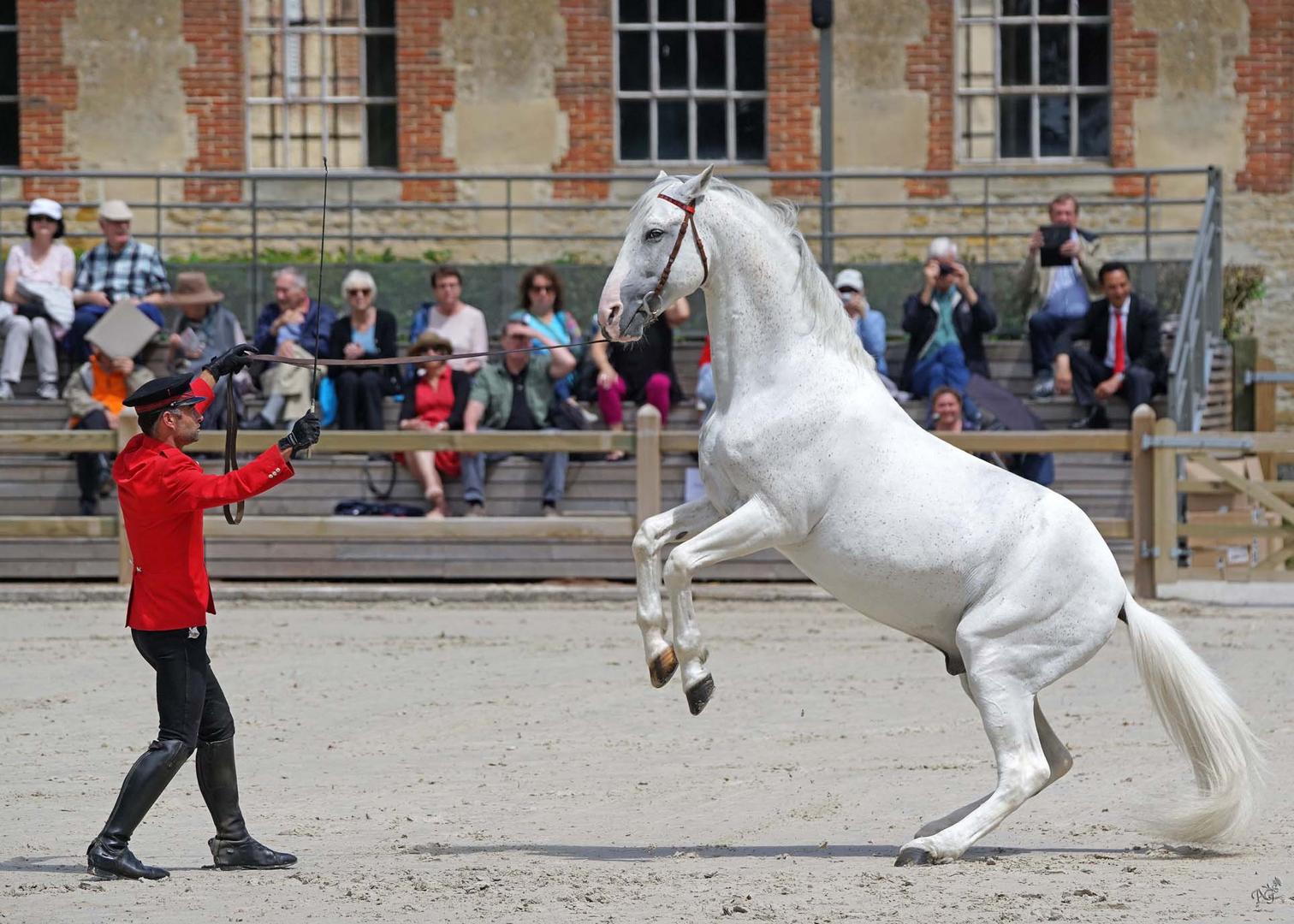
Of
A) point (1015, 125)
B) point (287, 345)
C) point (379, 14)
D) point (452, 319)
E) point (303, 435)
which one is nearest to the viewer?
point (303, 435)

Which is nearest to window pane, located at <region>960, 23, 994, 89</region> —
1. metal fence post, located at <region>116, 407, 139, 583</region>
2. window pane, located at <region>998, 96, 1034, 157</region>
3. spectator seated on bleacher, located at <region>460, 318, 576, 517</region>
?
window pane, located at <region>998, 96, 1034, 157</region>

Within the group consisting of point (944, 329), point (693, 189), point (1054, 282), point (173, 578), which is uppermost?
point (693, 189)

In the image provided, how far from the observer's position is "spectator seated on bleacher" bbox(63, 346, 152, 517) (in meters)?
14.6

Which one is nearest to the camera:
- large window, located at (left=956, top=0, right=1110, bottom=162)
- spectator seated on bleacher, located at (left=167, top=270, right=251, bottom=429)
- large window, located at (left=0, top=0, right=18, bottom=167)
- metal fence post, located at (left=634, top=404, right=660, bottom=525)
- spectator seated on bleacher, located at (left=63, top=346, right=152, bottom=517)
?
metal fence post, located at (left=634, top=404, right=660, bottom=525)

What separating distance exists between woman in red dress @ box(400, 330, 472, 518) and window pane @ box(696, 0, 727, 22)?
666cm

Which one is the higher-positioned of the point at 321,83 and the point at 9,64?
the point at 9,64

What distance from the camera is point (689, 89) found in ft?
65.6

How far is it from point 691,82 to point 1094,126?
410 cm

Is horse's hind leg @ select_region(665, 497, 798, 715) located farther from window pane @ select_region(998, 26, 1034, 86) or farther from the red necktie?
window pane @ select_region(998, 26, 1034, 86)

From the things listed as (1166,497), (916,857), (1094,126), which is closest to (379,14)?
(1094,126)

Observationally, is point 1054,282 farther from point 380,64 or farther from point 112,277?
point 380,64

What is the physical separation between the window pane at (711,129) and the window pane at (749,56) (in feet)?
1.13

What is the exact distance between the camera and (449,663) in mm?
11492

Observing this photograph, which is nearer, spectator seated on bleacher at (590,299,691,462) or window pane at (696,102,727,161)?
spectator seated on bleacher at (590,299,691,462)
